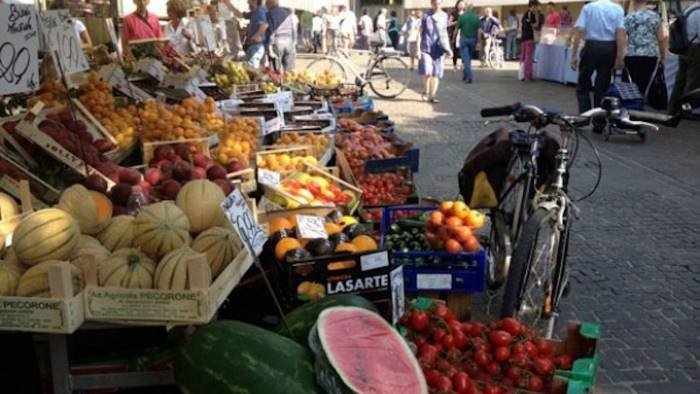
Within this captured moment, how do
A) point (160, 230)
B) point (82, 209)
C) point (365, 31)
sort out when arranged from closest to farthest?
1. point (160, 230)
2. point (82, 209)
3. point (365, 31)

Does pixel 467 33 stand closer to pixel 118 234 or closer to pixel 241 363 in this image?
pixel 118 234

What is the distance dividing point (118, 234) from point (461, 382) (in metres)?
1.62

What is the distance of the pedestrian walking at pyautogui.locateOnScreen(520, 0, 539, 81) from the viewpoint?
18.6 meters

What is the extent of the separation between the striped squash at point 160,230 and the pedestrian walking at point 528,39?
17309 millimetres

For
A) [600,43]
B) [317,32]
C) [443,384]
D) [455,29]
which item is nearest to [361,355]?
[443,384]

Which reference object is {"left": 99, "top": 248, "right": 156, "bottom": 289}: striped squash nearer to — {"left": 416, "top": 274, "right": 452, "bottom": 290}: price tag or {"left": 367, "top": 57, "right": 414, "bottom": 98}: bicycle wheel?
{"left": 416, "top": 274, "right": 452, "bottom": 290}: price tag

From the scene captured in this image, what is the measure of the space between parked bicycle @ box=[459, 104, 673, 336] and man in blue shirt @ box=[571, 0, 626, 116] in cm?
656

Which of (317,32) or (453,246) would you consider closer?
(453,246)

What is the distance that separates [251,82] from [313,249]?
21.7 ft

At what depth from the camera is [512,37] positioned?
1062 inches

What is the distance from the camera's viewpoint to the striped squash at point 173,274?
2.41m

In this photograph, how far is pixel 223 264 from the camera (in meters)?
2.77

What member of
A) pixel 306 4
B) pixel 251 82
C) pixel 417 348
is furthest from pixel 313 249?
pixel 306 4

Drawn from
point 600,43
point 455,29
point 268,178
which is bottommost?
point 268,178
